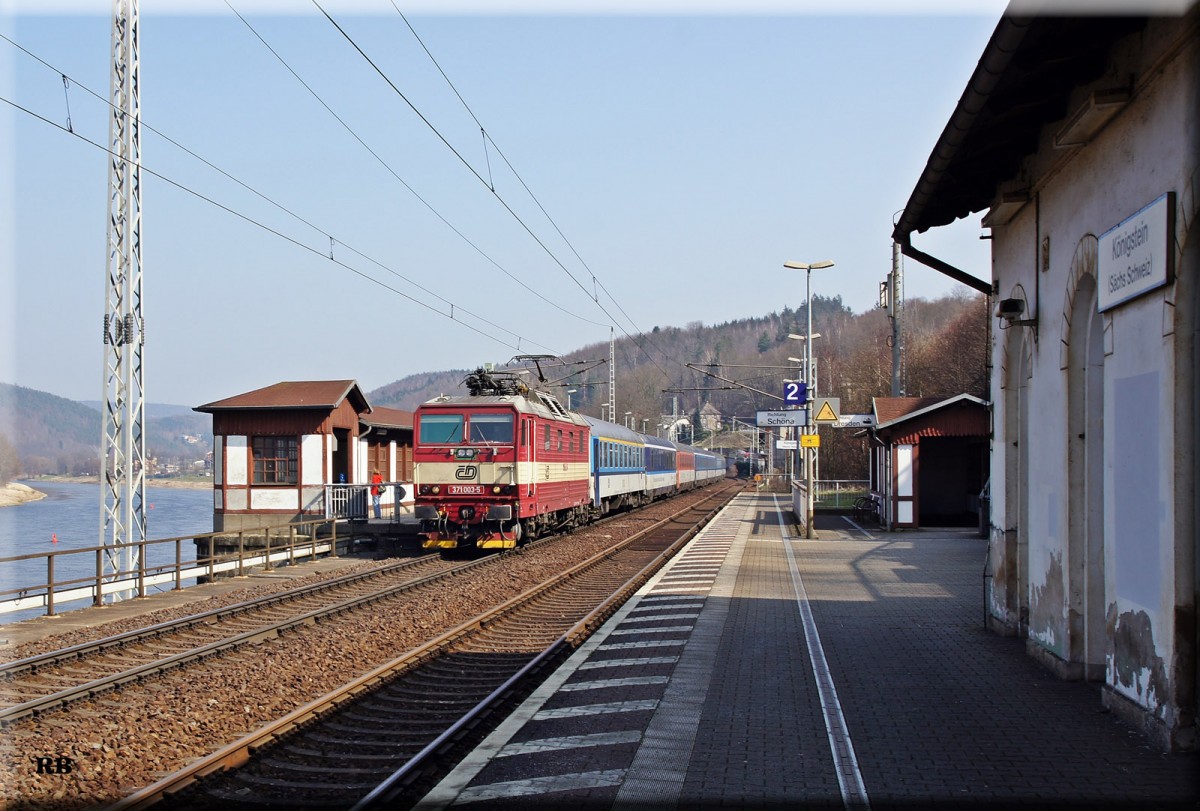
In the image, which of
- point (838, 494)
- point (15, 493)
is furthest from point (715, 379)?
point (15, 493)

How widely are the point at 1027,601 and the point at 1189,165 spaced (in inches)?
220

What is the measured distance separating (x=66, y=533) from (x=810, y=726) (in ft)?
127

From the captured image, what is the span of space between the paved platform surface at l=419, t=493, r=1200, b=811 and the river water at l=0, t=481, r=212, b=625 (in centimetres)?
1240

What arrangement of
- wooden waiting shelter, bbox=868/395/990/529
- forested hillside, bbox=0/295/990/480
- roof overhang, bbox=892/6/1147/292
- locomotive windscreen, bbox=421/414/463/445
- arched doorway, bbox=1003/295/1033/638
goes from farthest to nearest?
1. wooden waiting shelter, bbox=868/395/990/529
2. locomotive windscreen, bbox=421/414/463/445
3. forested hillside, bbox=0/295/990/480
4. arched doorway, bbox=1003/295/1033/638
5. roof overhang, bbox=892/6/1147/292

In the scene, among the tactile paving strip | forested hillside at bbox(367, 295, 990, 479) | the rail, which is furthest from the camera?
forested hillside at bbox(367, 295, 990, 479)

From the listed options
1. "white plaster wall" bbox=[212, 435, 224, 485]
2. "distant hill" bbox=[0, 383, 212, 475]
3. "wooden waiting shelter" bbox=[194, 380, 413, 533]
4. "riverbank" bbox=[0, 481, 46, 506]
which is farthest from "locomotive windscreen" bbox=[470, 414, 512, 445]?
"white plaster wall" bbox=[212, 435, 224, 485]

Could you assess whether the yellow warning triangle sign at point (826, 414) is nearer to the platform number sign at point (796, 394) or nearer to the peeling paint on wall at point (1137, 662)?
the platform number sign at point (796, 394)

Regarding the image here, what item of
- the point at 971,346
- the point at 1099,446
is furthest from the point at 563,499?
the point at 971,346

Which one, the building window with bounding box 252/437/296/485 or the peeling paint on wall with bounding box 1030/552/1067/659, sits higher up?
the building window with bounding box 252/437/296/485

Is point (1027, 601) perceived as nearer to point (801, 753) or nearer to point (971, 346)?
point (801, 753)

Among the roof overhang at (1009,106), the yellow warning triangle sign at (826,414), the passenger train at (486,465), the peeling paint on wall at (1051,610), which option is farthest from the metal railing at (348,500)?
the peeling paint on wall at (1051,610)

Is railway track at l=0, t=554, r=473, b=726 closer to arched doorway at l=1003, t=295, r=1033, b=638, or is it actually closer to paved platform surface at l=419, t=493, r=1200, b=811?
paved platform surface at l=419, t=493, r=1200, b=811

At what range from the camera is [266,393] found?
96.7ft

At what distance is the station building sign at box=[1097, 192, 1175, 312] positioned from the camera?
6176 millimetres
